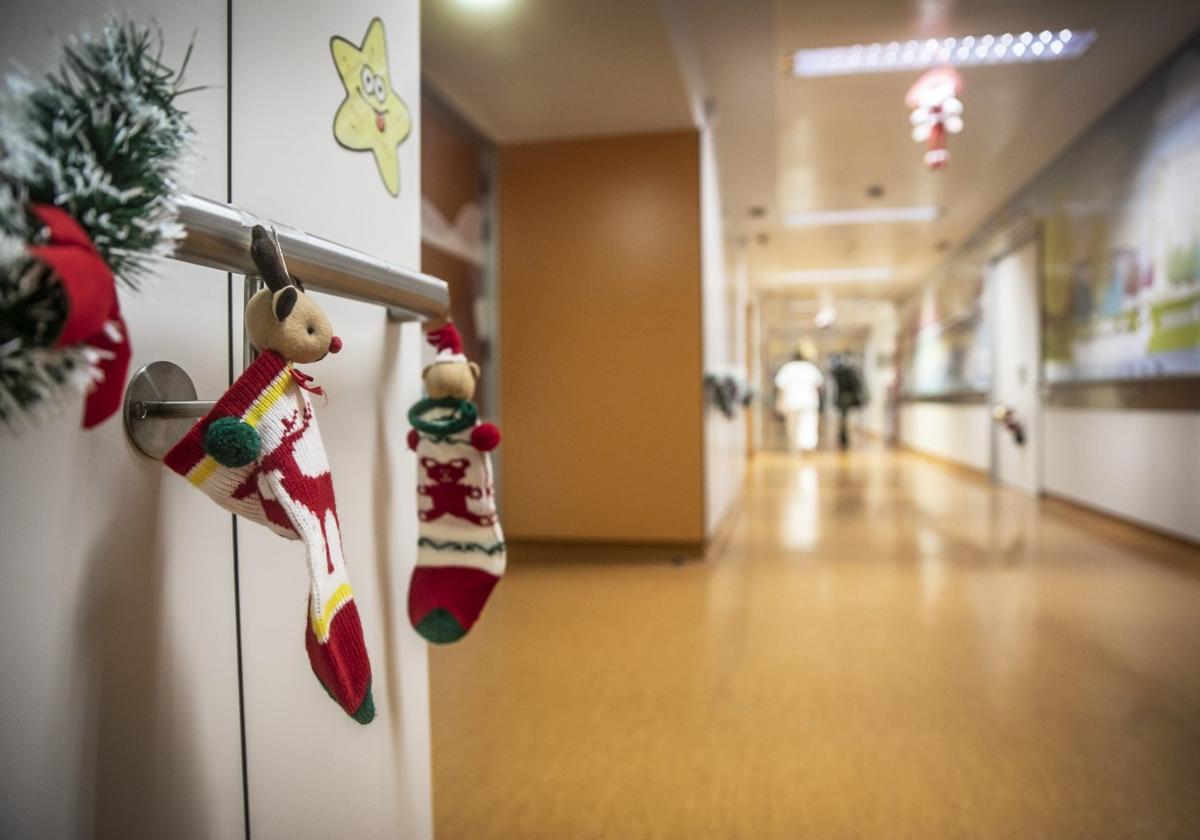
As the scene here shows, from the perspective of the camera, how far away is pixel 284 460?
53cm

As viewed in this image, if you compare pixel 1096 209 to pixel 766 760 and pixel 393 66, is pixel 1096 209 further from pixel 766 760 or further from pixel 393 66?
pixel 393 66

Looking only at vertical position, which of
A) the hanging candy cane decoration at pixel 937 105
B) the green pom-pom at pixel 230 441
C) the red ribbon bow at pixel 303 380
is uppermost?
the hanging candy cane decoration at pixel 937 105

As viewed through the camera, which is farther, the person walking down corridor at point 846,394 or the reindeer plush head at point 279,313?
the person walking down corridor at point 846,394

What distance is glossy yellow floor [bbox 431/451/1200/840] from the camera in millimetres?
1632

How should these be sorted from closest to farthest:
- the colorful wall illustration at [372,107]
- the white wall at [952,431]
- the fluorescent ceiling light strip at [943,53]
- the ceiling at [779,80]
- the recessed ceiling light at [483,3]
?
1. the colorful wall illustration at [372,107]
2. the recessed ceiling light at [483,3]
3. the ceiling at [779,80]
4. the fluorescent ceiling light strip at [943,53]
5. the white wall at [952,431]

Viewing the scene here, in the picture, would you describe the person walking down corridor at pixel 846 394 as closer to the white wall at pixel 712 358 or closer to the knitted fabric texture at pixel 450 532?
the white wall at pixel 712 358

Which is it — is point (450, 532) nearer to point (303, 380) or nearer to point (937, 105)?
point (303, 380)

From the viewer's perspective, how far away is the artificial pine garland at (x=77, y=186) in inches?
12.8

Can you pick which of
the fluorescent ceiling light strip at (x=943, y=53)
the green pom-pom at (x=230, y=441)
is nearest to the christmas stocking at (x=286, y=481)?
the green pom-pom at (x=230, y=441)

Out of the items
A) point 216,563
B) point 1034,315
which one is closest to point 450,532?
point 216,563

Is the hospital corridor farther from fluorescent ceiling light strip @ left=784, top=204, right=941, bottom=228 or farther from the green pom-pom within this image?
fluorescent ceiling light strip @ left=784, top=204, right=941, bottom=228

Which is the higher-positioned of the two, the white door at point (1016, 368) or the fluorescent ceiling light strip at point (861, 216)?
the fluorescent ceiling light strip at point (861, 216)

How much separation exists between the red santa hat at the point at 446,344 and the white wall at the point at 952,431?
891 cm

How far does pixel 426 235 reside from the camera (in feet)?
12.0
